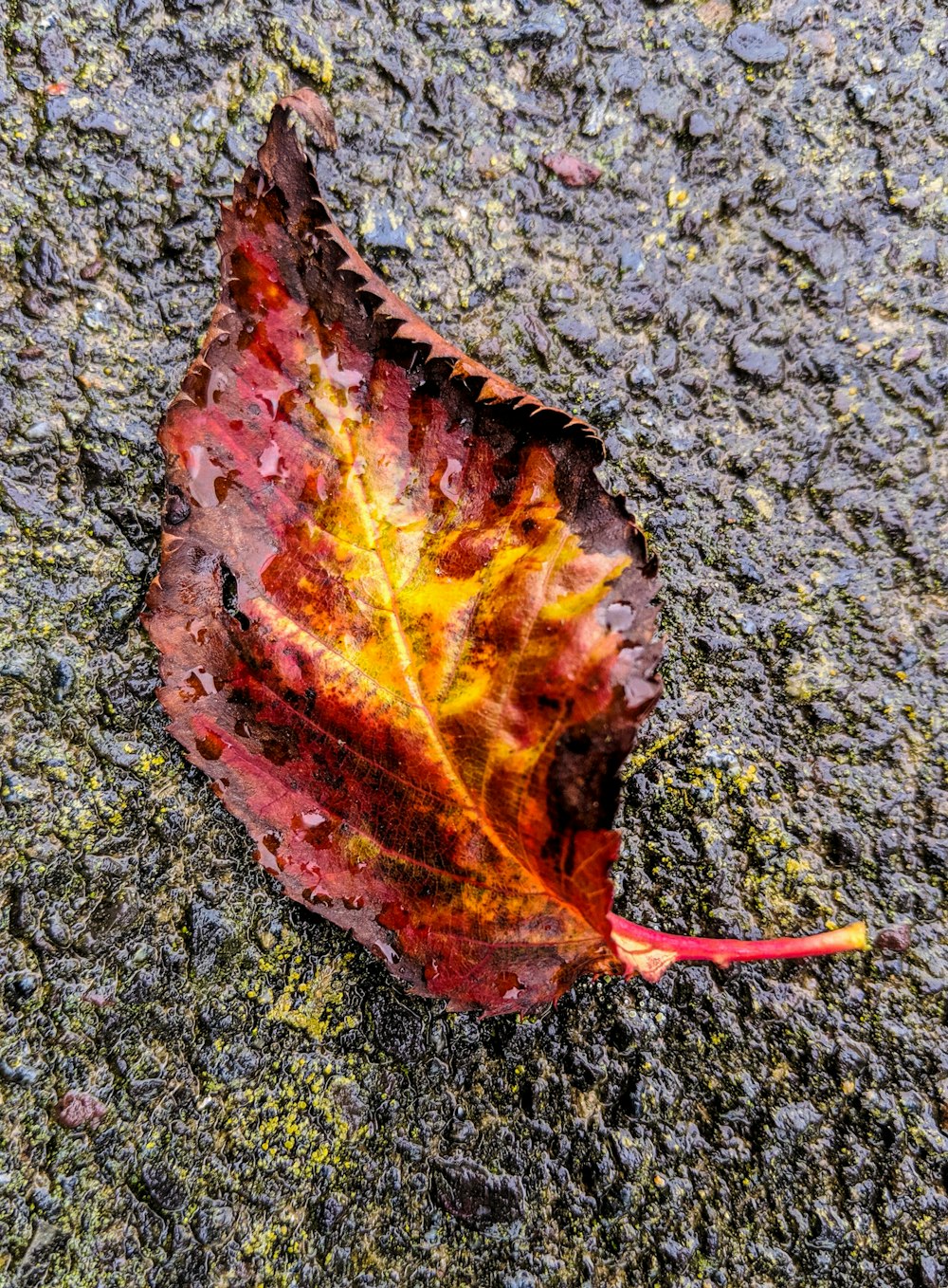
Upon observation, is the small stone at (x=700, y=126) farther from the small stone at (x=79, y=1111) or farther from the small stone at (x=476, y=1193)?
the small stone at (x=79, y=1111)

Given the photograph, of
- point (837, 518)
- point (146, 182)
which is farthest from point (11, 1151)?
point (837, 518)

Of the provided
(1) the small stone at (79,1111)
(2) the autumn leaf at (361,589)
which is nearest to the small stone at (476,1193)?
(2) the autumn leaf at (361,589)

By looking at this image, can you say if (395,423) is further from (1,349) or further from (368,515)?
(1,349)

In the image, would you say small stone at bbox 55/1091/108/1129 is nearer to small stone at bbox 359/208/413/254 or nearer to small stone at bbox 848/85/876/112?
small stone at bbox 359/208/413/254

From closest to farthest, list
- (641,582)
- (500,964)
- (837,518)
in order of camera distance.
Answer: (641,582) < (500,964) < (837,518)

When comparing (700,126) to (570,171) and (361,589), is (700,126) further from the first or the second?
(361,589)

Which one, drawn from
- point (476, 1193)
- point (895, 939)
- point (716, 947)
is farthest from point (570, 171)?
point (476, 1193)
